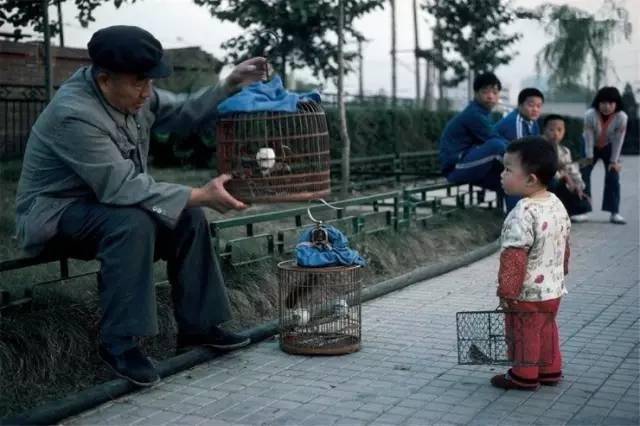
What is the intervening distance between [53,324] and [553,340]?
265 centimetres

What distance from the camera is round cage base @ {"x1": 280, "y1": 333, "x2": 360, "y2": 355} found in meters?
5.47

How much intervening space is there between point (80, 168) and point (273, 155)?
3.30 ft

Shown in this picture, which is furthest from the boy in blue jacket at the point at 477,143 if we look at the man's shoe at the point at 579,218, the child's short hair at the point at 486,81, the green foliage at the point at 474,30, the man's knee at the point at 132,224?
the green foliage at the point at 474,30

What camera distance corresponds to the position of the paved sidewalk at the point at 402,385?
4.36 meters

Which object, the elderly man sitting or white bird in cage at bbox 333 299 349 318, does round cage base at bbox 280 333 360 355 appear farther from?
the elderly man sitting

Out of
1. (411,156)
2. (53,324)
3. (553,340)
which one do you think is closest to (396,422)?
(553,340)

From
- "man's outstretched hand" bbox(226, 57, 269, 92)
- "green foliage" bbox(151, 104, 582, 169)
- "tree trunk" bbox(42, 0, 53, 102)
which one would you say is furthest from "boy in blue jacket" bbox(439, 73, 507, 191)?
"man's outstretched hand" bbox(226, 57, 269, 92)

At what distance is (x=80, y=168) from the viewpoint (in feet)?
14.9

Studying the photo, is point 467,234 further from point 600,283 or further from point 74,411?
point 74,411

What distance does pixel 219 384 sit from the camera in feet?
16.0

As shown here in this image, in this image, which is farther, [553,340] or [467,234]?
[467,234]

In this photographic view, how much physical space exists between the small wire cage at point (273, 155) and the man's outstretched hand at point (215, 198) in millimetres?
277

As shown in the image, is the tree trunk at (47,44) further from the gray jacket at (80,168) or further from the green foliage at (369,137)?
the green foliage at (369,137)

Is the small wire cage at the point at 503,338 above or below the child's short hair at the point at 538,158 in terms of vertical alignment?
below
